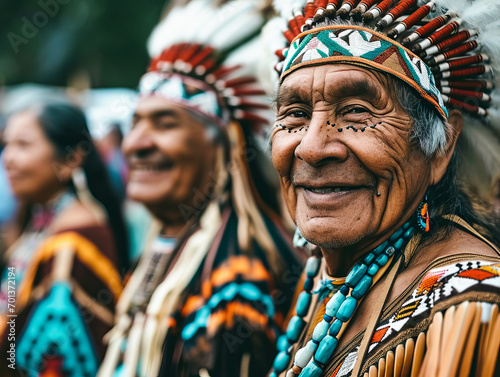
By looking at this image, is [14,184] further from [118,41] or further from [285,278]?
[285,278]

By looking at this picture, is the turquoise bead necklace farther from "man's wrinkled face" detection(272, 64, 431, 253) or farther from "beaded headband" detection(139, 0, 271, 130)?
"beaded headband" detection(139, 0, 271, 130)

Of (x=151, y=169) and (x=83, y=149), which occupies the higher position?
(x=83, y=149)

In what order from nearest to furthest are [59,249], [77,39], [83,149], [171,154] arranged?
[171,154] → [59,249] → [83,149] → [77,39]

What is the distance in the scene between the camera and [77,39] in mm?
5395

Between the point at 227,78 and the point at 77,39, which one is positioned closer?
the point at 227,78

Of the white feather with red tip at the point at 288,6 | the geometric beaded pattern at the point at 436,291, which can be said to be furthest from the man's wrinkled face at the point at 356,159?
the white feather with red tip at the point at 288,6

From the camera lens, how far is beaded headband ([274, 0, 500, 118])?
1724 millimetres

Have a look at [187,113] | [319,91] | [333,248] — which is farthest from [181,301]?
[319,91]

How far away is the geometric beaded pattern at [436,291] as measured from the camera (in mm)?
1425

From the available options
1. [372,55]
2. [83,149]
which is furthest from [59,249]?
[372,55]

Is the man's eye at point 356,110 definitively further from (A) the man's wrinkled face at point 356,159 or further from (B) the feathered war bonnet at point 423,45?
(B) the feathered war bonnet at point 423,45

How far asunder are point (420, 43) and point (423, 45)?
0.01 meters

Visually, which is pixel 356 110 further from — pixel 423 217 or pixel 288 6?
pixel 288 6

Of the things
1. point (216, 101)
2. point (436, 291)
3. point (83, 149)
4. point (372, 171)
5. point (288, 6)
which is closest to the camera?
point (436, 291)
